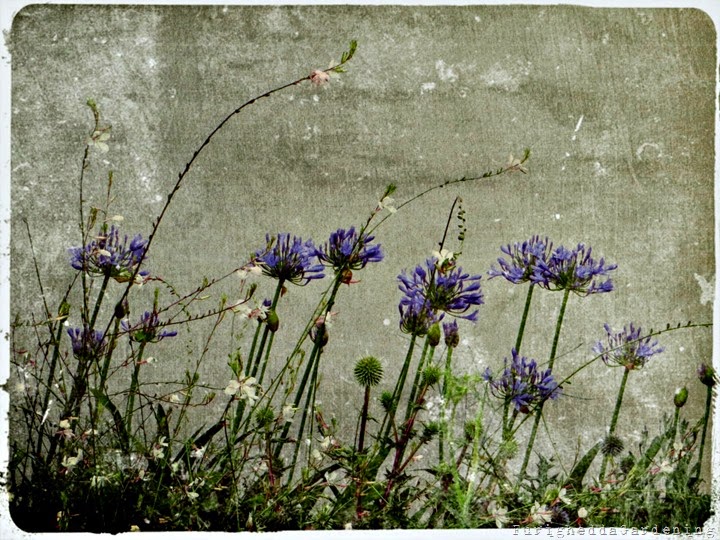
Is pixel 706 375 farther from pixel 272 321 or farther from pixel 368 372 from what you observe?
pixel 272 321

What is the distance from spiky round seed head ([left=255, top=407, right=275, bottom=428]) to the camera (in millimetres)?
2525

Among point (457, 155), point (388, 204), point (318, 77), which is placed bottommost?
point (388, 204)

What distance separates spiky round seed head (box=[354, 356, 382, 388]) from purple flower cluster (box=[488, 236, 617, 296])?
18.2 inches

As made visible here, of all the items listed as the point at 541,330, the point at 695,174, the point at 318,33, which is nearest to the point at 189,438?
the point at 541,330

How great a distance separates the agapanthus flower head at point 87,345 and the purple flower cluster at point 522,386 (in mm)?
1164

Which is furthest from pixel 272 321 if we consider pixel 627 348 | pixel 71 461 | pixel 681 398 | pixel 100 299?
pixel 681 398

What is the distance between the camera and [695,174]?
285cm

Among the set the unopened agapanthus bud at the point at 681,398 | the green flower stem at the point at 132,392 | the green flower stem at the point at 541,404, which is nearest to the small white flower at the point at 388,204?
the green flower stem at the point at 541,404

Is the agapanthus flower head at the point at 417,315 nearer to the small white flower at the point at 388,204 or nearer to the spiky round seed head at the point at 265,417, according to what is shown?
the small white flower at the point at 388,204

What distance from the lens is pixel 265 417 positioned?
8.32ft

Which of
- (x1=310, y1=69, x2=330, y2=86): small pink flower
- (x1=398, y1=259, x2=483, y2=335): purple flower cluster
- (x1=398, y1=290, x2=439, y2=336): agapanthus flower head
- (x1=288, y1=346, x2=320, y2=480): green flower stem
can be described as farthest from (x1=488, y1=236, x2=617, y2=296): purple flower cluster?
(x1=310, y1=69, x2=330, y2=86): small pink flower

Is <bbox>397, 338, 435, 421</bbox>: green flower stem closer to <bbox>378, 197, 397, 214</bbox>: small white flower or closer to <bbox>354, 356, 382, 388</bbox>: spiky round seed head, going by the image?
<bbox>354, 356, 382, 388</bbox>: spiky round seed head

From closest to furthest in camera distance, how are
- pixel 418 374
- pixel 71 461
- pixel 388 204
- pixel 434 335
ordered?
pixel 71 461
pixel 434 335
pixel 418 374
pixel 388 204

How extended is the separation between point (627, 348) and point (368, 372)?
0.82 meters
